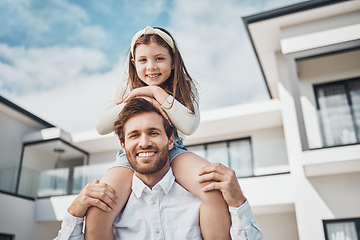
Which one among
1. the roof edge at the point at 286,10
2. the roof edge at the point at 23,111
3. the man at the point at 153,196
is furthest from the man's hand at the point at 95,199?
the roof edge at the point at 23,111

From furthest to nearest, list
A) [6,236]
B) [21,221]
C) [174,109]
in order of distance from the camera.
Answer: [21,221] < [6,236] < [174,109]

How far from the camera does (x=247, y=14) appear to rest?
912 cm

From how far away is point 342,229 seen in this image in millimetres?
8219

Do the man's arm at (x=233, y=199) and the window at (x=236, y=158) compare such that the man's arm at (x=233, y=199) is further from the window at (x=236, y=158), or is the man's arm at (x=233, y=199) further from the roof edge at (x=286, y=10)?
the window at (x=236, y=158)

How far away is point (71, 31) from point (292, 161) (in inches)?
1469

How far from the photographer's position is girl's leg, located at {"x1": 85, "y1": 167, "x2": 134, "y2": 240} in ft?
5.06

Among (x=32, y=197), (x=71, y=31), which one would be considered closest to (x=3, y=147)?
(x=32, y=197)

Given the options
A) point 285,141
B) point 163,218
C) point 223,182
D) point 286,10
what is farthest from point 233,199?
point 285,141

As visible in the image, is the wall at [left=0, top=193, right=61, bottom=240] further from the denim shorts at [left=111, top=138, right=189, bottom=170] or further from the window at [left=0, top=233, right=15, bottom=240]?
the denim shorts at [left=111, top=138, right=189, bottom=170]

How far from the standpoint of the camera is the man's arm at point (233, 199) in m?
1.53

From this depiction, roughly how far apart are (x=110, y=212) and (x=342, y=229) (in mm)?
8209

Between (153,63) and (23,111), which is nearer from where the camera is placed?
(153,63)

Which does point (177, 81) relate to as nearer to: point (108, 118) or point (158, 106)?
point (158, 106)

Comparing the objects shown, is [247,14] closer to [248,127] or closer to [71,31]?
[248,127]
